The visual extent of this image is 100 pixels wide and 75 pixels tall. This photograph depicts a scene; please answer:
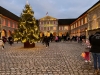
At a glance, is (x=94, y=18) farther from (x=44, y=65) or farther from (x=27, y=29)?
(x=44, y=65)

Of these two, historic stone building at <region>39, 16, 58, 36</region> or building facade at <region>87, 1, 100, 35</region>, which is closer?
building facade at <region>87, 1, 100, 35</region>

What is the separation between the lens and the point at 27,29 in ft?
71.0

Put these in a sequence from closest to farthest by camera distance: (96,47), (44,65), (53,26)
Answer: (96,47) < (44,65) < (53,26)

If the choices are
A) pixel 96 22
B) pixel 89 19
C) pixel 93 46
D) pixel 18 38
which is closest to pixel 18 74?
pixel 93 46

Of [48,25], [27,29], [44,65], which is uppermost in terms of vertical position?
[48,25]

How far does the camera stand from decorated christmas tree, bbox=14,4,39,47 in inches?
838

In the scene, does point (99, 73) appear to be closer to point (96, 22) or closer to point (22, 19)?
point (22, 19)

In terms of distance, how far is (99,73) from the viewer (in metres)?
6.99

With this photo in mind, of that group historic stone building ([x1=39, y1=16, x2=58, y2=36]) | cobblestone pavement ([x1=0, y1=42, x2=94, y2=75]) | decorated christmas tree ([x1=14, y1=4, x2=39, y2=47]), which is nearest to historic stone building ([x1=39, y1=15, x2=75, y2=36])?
historic stone building ([x1=39, y1=16, x2=58, y2=36])

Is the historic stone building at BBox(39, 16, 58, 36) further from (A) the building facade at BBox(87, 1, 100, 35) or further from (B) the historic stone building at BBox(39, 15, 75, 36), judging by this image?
(A) the building facade at BBox(87, 1, 100, 35)

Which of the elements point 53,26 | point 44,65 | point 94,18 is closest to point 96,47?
point 44,65

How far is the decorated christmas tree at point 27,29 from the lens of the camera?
69.9 ft

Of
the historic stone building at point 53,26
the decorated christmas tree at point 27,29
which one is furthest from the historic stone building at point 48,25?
the decorated christmas tree at point 27,29

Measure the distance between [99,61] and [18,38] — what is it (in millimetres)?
15558
